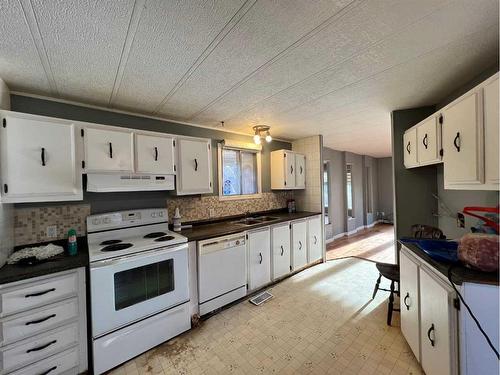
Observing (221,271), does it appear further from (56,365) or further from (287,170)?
(287,170)

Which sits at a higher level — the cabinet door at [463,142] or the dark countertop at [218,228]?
the cabinet door at [463,142]

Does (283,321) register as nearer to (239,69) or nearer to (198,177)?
(198,177)

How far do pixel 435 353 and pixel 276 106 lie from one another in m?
2.43

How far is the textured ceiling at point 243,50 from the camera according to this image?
1.07m

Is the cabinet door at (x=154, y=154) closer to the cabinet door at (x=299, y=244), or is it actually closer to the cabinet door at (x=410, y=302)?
the cabinet door at (x=299, y=244)

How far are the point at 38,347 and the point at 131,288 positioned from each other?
0.62 meters

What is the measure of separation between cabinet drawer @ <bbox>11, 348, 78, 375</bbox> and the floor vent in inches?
67.0

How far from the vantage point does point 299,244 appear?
134 inches

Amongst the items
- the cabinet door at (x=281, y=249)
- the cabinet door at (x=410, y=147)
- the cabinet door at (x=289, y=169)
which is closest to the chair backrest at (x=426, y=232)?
the cabinet door at (x=410, y=147)

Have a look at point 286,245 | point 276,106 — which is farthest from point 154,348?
point 276,106

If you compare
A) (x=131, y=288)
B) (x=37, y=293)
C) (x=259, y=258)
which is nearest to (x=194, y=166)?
(x=131, y=288)

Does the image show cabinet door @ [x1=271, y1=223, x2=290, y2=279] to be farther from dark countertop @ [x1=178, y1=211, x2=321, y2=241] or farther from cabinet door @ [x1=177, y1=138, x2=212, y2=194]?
cabinet door @ [x1=177, y1=138, x2=212, y2=194]

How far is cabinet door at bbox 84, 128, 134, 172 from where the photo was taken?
187cm

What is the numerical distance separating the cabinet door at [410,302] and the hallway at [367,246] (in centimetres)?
227
